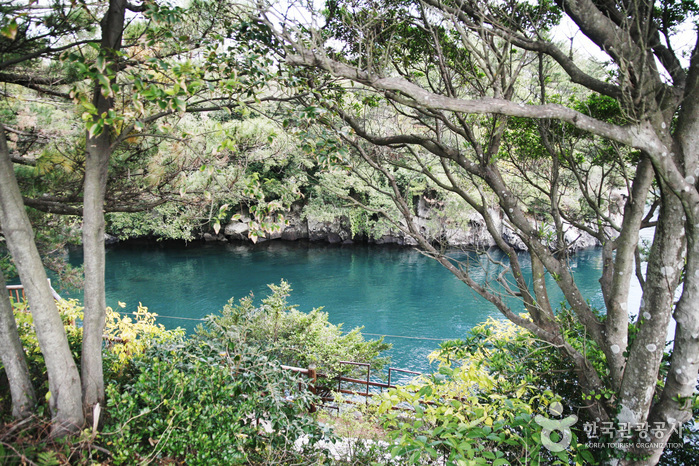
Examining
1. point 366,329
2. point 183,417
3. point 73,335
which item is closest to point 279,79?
point 183,417

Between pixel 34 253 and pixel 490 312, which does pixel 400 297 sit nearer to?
pixel 490 312

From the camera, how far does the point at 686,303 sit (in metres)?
2.28

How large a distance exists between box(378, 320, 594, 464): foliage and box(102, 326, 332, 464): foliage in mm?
783

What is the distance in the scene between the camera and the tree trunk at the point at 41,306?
250 cm

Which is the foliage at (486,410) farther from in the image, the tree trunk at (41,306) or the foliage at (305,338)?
the foliage at (305,338)

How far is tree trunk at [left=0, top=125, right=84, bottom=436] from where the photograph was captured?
98.3 inches

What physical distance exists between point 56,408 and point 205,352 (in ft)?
3.09

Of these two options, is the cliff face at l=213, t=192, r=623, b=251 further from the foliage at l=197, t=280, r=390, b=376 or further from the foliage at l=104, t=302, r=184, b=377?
the foliage at l=104, t=302, r=184, b=377

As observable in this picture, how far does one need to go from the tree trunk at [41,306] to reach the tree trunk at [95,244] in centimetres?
13

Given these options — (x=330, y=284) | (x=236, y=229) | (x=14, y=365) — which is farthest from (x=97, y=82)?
(x=236, y=229)

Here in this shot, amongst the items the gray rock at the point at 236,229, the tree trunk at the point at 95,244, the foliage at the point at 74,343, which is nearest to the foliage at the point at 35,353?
the foliage at the point at 74,343

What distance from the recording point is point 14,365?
8.64ft

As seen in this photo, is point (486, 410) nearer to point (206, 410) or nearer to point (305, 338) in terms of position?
point (206, 410)

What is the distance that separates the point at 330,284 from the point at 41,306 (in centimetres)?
1342
